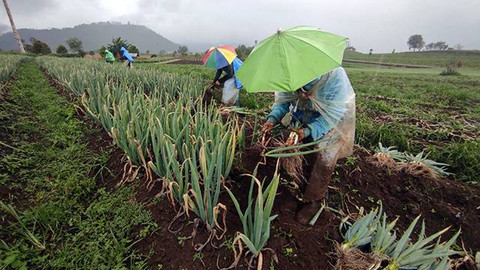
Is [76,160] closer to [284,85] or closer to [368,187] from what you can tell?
[284,85]

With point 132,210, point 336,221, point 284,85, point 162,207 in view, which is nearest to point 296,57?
point 284,85

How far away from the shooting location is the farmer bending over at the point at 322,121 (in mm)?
1646

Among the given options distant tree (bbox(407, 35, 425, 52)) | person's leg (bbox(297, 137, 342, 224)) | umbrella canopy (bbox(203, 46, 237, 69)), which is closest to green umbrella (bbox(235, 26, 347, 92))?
person's leg (bbox(297, 137, 342, 224))

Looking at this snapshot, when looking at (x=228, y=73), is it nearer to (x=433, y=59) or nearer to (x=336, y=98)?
(x=336, y=98)

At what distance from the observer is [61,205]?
1868 mm

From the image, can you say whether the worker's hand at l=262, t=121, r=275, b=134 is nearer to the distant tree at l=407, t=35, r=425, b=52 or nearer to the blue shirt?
the blue shirt

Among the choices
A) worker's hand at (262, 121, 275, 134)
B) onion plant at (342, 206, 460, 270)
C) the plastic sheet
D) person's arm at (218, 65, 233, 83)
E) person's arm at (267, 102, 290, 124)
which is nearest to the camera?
onion plant at (342, 206, 460, 270)

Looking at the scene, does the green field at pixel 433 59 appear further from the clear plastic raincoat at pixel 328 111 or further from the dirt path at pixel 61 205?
the dirt path at pixel 61 205

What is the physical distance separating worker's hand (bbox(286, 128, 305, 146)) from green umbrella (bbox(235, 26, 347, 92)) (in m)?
0.45

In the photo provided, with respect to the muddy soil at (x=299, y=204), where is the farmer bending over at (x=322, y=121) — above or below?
above

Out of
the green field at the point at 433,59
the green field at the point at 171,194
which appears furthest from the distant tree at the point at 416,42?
the green field at the point at 171,194

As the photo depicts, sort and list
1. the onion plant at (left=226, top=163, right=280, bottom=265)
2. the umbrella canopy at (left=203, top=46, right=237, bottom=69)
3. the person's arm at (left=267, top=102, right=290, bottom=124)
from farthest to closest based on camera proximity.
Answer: the umbrella canopy at (left=203, top=46, right=237, bottom=69), the person's arm at (left=267, top=102, right=290, bottom=124), the onion plant at (left=226, top=163, right=280, bottom=265)

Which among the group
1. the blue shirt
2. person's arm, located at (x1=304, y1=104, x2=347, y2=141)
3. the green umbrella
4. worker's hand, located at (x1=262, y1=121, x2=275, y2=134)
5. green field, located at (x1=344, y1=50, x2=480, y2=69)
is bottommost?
green field, located at (x1=344, y1=50, x2=480, y2=69)

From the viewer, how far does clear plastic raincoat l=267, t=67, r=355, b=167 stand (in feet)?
5.39
